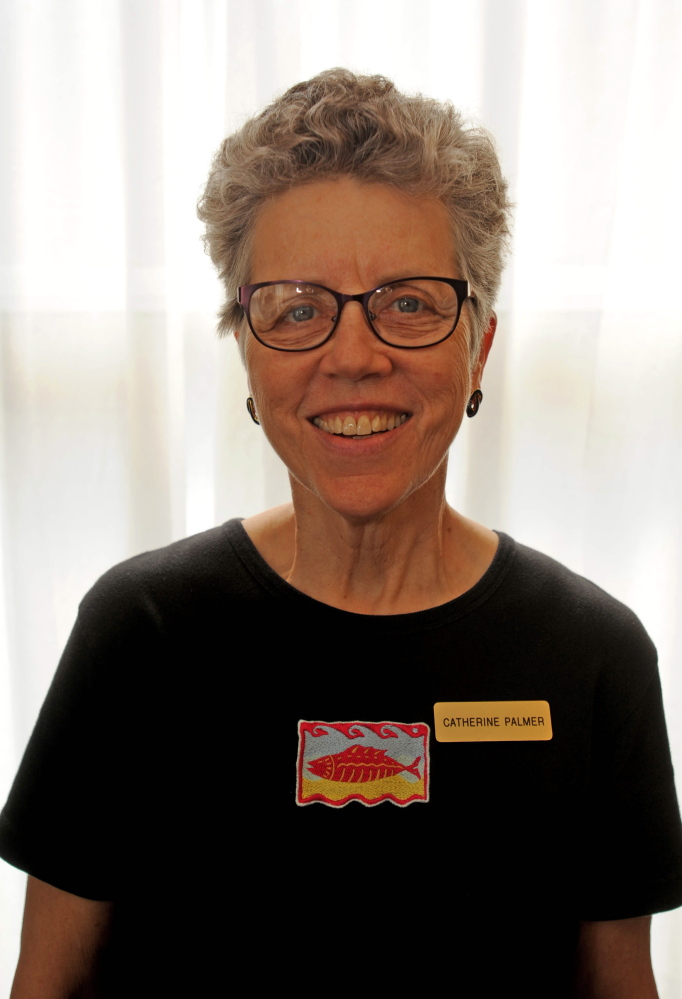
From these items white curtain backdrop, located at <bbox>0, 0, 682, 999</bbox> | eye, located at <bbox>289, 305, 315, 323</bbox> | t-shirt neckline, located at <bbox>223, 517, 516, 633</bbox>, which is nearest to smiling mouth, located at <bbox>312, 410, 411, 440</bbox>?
eye, located at <bbox>289, 305, 315, 323</bbox>

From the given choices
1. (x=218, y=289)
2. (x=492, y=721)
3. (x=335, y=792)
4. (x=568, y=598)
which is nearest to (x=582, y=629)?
(x=568, y=598)

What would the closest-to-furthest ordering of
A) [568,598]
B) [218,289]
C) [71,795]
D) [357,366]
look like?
1. [357,366]
2. [71,795]
3. [568,598]
4. [218,289]

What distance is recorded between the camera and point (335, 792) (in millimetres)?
1052

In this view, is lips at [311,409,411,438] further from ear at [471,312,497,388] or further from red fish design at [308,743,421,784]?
red fish design at [308,743,421,784]

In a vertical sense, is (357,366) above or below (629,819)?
above

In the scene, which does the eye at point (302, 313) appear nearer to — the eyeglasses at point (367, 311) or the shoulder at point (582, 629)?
the eyeglasses at point (367, 311)

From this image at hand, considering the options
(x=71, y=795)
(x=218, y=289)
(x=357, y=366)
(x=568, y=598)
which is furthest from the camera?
(x=218, y=289)

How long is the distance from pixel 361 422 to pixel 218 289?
69 centimetres

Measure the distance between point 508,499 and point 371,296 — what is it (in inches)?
Answer: 30.2

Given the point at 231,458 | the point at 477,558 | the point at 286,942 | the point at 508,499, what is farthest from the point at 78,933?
the point at 508,499

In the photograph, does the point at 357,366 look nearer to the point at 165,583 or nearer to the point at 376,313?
the point at 376,313

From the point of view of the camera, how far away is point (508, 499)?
164 centimetres

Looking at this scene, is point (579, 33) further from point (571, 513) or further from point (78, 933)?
point (78, 933)

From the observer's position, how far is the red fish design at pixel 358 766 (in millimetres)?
1052
